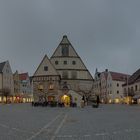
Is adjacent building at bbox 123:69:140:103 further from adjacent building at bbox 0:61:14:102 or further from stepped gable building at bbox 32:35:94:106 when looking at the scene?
adjacent building at bbox 0:61:14:102

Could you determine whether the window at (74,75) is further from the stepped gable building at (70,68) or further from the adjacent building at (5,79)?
the adjacent building at (5,79)

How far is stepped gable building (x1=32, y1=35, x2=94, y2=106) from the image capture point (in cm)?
8294

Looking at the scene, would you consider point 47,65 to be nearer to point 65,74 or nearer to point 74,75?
point 65,74

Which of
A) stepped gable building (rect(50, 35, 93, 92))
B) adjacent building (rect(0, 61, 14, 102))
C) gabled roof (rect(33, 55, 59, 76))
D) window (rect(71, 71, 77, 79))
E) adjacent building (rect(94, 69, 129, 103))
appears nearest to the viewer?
gabled roof (rect(33, 55, 59, 76))

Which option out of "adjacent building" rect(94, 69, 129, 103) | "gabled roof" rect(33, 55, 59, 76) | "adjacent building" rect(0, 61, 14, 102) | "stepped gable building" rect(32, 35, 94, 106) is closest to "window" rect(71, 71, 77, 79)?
"stepped gable building" rect(32, 35, 94, 106)

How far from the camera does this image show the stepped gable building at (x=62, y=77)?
8294cm

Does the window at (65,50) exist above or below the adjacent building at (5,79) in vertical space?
above

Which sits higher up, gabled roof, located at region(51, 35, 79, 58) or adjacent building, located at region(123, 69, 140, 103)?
gabled roof, located at region(51, 35, 79, 58)

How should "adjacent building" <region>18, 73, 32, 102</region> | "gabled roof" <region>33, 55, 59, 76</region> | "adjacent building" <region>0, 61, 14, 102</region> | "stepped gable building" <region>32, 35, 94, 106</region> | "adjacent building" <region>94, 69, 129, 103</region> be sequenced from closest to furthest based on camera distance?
1. "stepped gable building" <region>32, 35, 94, 106</region>
2. "gabled roof" <region>33, 55, 59, 76</region>
3. "adjacent building" <region>0, 61, 14, 102</region>
4. "adjacent building" <region>94, 69, 129, 103</region>
5. "adjacent building" <region>18, 73, 32, 102</region>

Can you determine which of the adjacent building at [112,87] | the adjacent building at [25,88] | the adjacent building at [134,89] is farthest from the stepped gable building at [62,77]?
the adjacent building at [25,88]

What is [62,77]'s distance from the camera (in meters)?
86.9

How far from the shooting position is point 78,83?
3428 inches

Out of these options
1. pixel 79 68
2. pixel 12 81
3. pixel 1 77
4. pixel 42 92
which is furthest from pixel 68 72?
pixel 12 81

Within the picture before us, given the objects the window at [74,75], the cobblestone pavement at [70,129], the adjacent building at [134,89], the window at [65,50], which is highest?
the window at [65,50]
